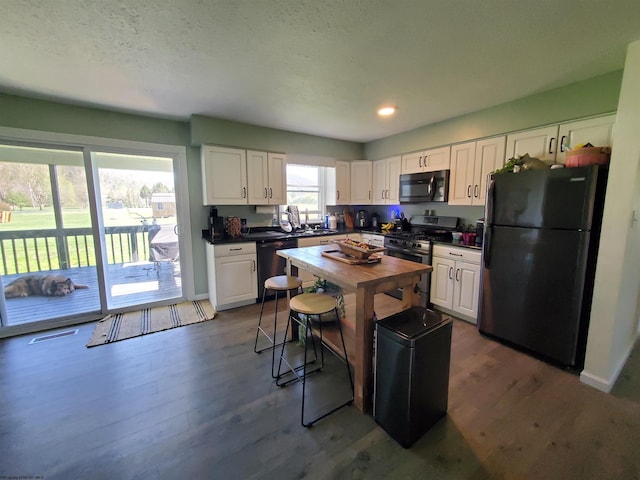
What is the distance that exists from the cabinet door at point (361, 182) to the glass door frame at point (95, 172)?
8.78 ft

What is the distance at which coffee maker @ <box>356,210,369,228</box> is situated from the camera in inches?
195

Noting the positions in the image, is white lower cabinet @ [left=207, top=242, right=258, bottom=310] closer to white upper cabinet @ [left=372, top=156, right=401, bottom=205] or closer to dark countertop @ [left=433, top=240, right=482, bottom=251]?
white upper cabinet @ [left=372, top=156, right=401, bottom=205]

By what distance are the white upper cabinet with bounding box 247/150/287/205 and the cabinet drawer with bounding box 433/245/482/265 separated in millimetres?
2271

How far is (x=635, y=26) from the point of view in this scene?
165 centimetres

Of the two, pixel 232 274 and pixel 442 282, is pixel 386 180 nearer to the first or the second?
pixel 442 282

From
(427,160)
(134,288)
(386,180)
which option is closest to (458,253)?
(427,160)

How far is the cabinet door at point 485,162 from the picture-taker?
9.82 feet

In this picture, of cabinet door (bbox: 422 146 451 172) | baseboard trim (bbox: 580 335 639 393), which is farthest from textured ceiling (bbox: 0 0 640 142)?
baseboard trim (bbox: 580 335 639 393)

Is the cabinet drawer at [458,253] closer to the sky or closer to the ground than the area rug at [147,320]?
closer to the sky

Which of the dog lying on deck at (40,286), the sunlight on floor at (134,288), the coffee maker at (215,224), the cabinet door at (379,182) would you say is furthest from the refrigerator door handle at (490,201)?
the dog lying on deck at (40,286)

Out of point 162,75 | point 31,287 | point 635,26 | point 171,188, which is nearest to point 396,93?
point 635,26

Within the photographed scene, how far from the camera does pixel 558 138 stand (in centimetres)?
256

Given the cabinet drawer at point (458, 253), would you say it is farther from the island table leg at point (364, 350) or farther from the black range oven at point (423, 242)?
the island table leg at point (364, 350)

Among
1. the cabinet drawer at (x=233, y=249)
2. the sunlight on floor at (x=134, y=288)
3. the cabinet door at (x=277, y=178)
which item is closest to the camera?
the cabinet drawer at (x=233, y=249)
